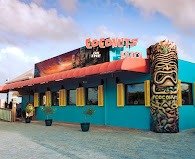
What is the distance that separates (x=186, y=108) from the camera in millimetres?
13781

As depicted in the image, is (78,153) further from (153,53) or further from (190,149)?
(153,53)

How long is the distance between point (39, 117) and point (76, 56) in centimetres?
766

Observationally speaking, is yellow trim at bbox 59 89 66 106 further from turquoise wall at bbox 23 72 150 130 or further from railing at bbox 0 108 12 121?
railing at bbox 0 108 12 121

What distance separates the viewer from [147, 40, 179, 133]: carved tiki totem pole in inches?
472

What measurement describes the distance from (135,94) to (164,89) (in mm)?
2386

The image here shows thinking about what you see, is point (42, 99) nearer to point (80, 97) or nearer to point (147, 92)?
point (80, 97)

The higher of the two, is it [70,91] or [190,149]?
[70,91]

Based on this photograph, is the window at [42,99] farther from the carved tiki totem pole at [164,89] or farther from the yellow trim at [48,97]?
the carved tiki totem pole at [164,89]

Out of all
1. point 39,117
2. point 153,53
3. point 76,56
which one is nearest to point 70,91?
point 76,56

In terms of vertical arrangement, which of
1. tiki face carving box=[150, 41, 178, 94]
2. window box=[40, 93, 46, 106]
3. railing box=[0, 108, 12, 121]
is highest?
tiki face carving box=[150, 41, 178, 94]

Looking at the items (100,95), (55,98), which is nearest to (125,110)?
(100,95)

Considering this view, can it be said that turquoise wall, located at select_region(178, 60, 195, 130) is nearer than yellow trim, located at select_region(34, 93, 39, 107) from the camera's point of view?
Yes

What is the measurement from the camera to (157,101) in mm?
12195

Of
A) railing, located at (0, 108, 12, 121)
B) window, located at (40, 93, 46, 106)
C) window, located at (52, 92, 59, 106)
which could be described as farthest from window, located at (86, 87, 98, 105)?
railing, located at (0, 108, 12, 121)
